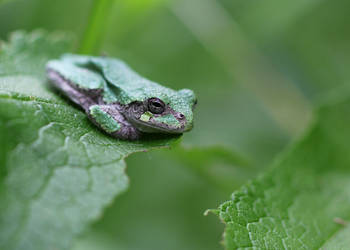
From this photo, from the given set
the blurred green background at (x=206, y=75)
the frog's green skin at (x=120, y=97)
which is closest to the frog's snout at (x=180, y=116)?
the frog's green skin at (x=120, y=97)

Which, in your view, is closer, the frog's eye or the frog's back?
the frog's eye

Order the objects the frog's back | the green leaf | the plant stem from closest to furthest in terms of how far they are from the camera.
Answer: the green leaf → the frog's back → the plant stem

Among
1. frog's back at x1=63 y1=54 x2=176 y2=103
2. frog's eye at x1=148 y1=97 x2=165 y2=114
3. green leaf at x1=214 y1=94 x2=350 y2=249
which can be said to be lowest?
green leaf at x1=214 y1=94 x2=350 y2=249

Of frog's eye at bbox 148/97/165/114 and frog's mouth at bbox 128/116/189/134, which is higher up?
frog's eye at bbox 148/97/165/114

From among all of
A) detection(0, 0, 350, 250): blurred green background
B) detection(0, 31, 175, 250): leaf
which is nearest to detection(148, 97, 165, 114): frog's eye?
detection(0, 31, 175, 250): leaf

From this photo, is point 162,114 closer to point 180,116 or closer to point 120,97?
point 180,116

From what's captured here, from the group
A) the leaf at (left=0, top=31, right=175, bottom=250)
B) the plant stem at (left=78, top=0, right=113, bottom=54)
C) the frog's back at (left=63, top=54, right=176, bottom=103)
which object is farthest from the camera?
the plant stem at (left=78, top=0, right=113, bottom=54)

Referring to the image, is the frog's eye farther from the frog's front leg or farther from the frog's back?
the frog's front leg

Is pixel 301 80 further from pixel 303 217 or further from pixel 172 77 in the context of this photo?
pixel 303 217
